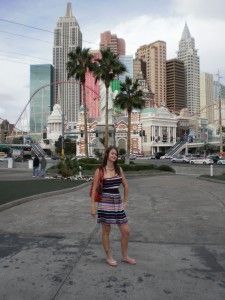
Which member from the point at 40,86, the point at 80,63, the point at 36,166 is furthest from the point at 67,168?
the point at 40,86

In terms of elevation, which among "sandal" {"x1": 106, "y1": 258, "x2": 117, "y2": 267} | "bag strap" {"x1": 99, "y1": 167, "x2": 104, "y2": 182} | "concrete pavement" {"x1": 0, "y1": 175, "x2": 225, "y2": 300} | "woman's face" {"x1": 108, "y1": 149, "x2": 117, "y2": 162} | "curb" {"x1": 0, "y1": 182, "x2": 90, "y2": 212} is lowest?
"concrete pavement" {"x1": 0, "y1": 175, "x2": 225, "y2": 300}

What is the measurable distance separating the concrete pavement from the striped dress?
64cm

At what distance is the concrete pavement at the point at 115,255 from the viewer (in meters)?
5.06

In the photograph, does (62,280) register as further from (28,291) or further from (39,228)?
(39,228)

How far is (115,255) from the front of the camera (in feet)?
21.9

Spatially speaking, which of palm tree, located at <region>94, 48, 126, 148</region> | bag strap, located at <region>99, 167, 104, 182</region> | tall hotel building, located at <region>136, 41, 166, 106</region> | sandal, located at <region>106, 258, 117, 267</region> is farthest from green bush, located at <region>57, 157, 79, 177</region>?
tall hotel building, located at <region>136, 41, 166, 106</region>

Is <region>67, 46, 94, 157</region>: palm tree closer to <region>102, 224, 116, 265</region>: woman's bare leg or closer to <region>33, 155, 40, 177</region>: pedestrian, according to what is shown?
<region>33, 155, 40, 177</region>: pedestrian

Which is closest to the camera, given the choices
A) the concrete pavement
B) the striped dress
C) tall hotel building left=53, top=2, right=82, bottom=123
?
the concrete pavement

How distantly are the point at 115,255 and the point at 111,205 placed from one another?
1004 millimetres

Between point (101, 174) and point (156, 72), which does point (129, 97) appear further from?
point (156, 72)

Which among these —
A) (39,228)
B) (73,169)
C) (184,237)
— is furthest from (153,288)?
(73,169)

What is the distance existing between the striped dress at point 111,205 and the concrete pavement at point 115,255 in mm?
643

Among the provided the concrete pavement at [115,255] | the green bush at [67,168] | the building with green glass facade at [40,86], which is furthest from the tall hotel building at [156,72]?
the concrete pavement at [115,255]

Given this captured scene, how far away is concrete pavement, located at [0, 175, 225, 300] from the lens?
5062 millimetres
